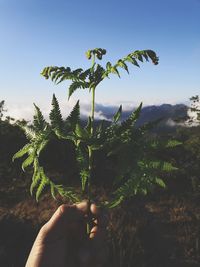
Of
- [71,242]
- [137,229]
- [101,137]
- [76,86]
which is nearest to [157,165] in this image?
[101,137]

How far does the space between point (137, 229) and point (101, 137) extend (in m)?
9.97

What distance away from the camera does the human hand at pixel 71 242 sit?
268 cm

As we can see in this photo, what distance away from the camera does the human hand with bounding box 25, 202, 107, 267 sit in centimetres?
268

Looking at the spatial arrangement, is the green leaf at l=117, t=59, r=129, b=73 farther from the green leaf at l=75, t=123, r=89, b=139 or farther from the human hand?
the human hand

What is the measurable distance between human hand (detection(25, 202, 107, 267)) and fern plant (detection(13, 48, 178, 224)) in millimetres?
319

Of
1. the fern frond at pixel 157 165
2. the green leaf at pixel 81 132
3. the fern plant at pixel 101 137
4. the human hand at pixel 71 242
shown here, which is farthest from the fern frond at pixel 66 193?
the fern frond at pixel 157 165

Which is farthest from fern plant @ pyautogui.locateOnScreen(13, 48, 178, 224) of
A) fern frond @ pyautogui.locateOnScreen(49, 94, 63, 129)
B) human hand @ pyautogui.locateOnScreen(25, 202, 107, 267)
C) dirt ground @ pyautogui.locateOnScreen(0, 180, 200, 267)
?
dirt ground @ pyautogui.locateOnScreen(0, 180, 200, 267)

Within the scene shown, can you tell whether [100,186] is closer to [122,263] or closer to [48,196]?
[48,196]

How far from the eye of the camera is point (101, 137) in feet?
7.85

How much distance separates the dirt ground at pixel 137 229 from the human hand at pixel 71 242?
706 cm

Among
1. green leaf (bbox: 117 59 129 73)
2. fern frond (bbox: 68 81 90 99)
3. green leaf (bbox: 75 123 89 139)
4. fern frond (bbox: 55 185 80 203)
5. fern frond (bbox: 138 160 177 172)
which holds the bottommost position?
fern frond (bbox: 55 185 80 203)

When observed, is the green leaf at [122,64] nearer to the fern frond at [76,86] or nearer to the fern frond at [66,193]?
the fern frond at [76,86]

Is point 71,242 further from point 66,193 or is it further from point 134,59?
point 134,59

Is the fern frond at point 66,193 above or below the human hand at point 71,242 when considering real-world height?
above
